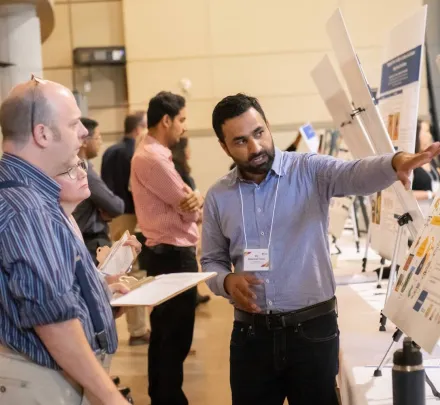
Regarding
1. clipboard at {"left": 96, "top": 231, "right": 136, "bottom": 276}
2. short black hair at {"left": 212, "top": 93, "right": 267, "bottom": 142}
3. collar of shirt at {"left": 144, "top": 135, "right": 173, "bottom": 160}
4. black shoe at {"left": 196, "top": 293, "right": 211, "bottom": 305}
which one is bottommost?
black shoe at {"left": 196, "top": 293, "right": 211, "bottom": 305}

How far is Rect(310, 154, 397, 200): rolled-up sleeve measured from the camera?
2211 mm

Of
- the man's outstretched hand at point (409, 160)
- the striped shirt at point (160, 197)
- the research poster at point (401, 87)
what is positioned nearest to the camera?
the man's outstretched hand at point (409, 160)

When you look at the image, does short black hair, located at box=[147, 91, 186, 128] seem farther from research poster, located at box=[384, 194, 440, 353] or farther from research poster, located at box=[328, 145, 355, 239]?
research poster, located at box=[384, 194, 440, 353]

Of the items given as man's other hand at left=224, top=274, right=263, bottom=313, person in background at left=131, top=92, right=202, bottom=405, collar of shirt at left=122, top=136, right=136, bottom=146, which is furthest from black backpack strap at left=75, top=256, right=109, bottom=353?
collar of shirt at left=122, top=136, right=136, bottom=146

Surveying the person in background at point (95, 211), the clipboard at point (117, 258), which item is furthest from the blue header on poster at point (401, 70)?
the person in background at point (95, 211)

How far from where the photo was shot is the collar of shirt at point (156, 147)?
403cm

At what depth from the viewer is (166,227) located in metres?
4.08

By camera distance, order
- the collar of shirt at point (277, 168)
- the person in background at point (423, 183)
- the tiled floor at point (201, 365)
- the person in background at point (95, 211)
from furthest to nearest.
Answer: the person in background at point (423, 183)
the tiled floor at point (201, 365)
the person in background at point (95, 211)
the collar of shirt at point (277, 168)

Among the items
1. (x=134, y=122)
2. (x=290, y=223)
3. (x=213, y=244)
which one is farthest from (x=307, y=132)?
(x=290, y=223)

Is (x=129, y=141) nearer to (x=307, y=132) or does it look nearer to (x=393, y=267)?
(x=307, y=132)

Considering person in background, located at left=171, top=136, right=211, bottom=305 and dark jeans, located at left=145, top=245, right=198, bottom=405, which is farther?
person in background, located at left=171, top=136, right=211, bottom=305

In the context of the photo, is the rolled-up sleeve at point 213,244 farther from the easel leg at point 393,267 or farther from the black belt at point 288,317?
the easel leg at point 393,267

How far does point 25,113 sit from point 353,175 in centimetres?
102

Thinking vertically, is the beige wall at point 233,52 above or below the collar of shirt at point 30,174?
above
